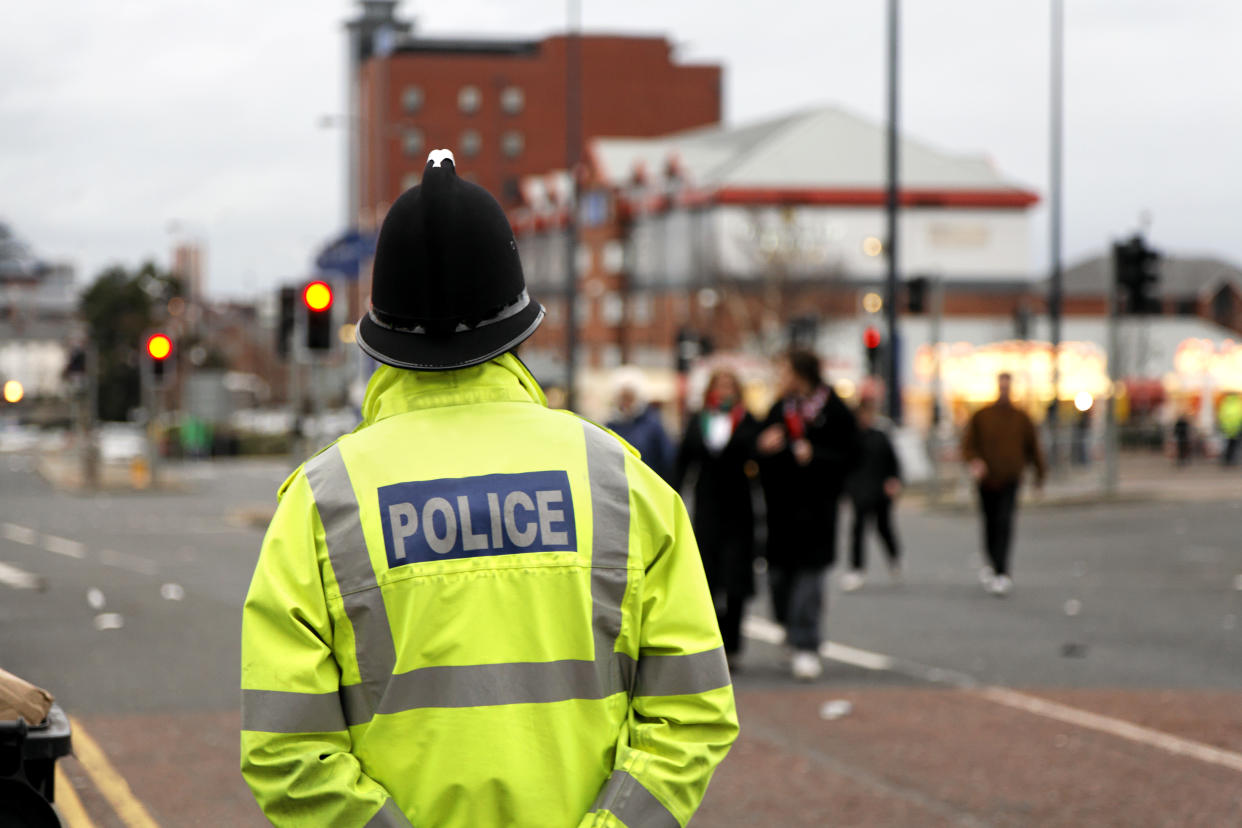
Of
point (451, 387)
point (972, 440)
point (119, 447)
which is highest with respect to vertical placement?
point (451, 387)

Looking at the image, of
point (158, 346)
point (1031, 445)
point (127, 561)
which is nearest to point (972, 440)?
point (1031, 445)

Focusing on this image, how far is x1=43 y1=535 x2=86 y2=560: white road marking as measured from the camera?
21.0 m

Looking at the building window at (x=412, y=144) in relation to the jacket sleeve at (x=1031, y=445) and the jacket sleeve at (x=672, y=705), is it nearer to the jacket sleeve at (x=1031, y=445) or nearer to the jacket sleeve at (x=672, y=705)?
the jacket sleeve at (x=1031, y=445)

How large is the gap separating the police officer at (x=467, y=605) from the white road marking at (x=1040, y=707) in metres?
5.38

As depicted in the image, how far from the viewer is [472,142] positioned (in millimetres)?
111250

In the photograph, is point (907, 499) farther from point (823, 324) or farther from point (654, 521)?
point (823, 324)

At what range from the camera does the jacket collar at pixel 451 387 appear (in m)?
2.69

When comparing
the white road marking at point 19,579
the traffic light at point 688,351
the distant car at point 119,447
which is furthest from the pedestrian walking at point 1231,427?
the distant car at point 119,447

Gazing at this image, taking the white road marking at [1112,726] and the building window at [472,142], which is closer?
the white road marking at [1112,726]

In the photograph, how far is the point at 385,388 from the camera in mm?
2764

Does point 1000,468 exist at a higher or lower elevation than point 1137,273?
lower

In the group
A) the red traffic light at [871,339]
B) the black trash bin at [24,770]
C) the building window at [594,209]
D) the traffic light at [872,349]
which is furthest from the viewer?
the building window at [594,209]

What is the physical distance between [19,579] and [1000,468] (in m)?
9.86

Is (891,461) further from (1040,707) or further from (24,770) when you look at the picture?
(24,770)
